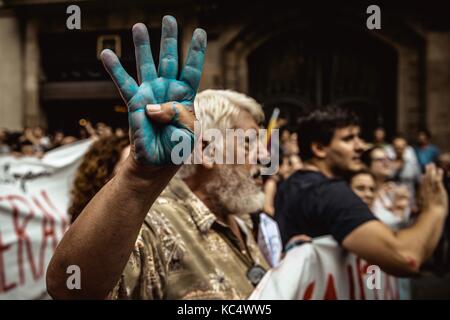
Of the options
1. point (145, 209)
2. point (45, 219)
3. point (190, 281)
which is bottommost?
point (45, 219)

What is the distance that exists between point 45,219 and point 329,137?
2642mm

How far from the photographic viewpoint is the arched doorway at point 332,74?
11.7m

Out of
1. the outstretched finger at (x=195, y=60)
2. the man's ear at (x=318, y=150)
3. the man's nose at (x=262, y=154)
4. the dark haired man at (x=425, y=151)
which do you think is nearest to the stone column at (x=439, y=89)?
the dark haired man at (x=425, y=151)

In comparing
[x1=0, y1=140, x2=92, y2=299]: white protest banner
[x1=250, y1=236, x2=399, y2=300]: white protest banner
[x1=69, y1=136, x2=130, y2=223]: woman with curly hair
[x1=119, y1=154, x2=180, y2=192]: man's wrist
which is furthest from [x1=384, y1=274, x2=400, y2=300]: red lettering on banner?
[x1=0, y1=140, x2=92, y2=299]: white protest banner

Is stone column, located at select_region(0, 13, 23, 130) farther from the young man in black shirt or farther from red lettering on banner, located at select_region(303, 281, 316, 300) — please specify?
red lettering on banner, located at select_region(303, 281, 316, 300)

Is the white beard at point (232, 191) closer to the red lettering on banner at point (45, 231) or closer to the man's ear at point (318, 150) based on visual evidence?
the man's ear at point (318, 150)

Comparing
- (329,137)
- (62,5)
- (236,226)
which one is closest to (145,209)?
(236,226)

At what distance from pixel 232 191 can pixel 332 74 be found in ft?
34.0

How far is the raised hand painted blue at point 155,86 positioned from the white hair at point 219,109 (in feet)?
2.84

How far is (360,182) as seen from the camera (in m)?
3.42

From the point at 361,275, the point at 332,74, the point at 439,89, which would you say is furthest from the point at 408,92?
the point at 361,275

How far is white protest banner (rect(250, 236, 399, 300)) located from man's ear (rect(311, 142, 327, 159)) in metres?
0.51

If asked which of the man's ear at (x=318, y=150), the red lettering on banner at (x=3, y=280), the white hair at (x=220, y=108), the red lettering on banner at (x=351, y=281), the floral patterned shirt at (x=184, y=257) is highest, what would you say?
the white hair at (x=220, y=108)
